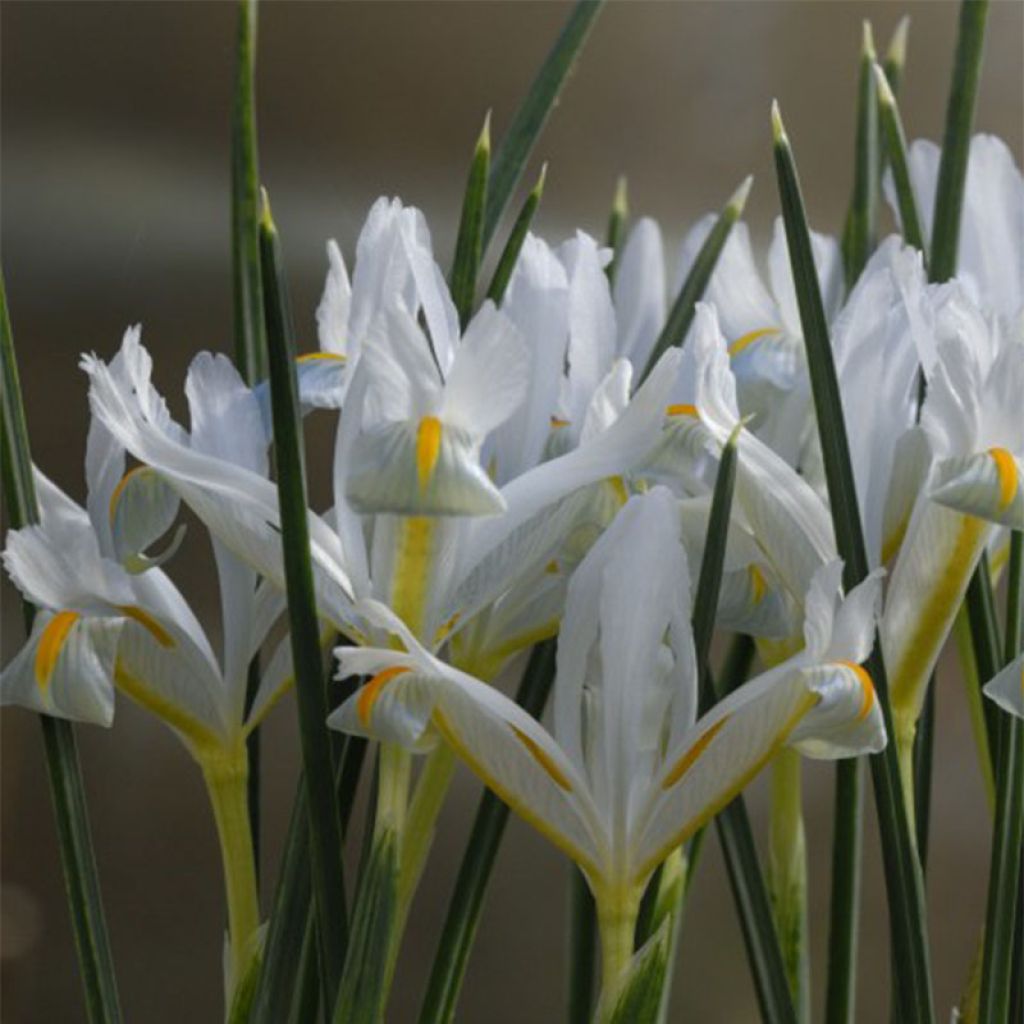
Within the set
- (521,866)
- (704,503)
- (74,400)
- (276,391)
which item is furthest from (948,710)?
(276,391)

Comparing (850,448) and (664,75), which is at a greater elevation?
(664,75)

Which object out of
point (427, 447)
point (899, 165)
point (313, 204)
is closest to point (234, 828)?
point (427, 447)

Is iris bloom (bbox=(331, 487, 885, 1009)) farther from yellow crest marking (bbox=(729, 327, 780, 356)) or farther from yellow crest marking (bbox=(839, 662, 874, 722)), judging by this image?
yellow crest marking (bbox=(729, 327, 780, 356))

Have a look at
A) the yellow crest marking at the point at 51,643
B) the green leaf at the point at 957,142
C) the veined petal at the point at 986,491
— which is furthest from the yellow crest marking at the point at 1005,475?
the yellow crest marking at the point at 51,643

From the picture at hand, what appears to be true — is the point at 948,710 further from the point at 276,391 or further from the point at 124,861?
the point at 276,391

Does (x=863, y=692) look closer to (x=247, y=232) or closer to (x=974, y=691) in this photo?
(x=974, y=691)

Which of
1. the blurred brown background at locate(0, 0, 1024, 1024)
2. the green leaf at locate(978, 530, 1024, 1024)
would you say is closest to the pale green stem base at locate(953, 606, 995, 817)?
the green leaf at locate(978, 530, 1024, 1024)
